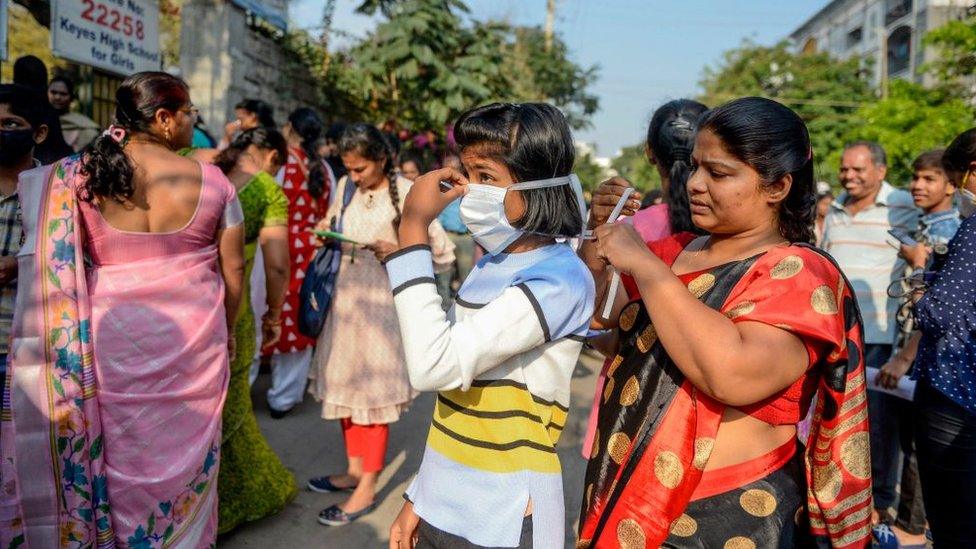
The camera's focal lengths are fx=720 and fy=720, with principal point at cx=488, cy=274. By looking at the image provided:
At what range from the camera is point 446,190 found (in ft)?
5.29

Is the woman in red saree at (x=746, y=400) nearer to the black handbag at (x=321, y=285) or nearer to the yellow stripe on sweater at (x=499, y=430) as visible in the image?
the yellow stripe on sweater at (x=499, y=430)

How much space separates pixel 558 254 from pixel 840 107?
32.2 metres

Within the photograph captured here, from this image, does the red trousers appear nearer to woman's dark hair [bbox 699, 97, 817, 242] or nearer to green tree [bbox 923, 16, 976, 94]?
woman's dark hair [bbox 699, 97, 817, 242]

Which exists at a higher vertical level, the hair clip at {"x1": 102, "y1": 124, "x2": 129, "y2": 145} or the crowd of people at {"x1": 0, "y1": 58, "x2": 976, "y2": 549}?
the hair clip at {"x1": 102, "y1": 124, "x2": 129, "y2": 145}

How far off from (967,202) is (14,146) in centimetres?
339

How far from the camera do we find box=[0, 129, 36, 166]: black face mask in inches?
99.7

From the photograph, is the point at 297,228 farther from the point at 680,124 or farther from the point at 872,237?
the point at 872,237

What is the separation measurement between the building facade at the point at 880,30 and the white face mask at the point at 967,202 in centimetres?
2684

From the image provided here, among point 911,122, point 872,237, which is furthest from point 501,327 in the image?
point 911,122

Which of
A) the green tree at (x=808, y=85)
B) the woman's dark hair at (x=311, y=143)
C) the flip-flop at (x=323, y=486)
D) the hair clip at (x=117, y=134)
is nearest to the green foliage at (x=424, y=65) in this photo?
the woman's dark hair at (x=311, y=143)

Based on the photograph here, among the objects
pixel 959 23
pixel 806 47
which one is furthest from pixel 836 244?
pixel 806 47

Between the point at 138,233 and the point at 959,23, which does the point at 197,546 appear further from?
the point at 959,23

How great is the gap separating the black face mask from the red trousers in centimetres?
177

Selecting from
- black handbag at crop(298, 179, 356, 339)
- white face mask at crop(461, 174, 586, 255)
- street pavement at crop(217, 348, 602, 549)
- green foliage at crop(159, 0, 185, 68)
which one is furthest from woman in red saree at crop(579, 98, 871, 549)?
green foliage at crop(159, 0, 185, 68)
